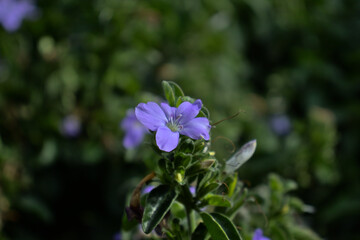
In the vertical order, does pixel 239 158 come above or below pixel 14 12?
below

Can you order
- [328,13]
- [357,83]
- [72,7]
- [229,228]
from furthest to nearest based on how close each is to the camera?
[328,13]
[357,83]
[72,7]
[229,228]

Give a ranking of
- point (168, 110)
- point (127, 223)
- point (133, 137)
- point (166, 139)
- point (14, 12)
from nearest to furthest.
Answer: point (166, 139) → point (168, 110) → point (127, 223) → point (133, 137) → point (14, 12)

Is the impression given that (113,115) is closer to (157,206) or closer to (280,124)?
(280,124)

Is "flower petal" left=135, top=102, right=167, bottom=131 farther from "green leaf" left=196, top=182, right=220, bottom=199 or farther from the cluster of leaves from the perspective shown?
"green leaf" left=196, top=182, right=220, bottom=199

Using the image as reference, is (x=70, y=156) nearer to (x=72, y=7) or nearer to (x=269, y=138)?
(x=72, y=7)

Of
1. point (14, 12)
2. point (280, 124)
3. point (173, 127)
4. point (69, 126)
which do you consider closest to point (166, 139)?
point (173, 127)

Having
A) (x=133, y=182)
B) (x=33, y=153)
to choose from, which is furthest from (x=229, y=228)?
(x=33, y=153)
